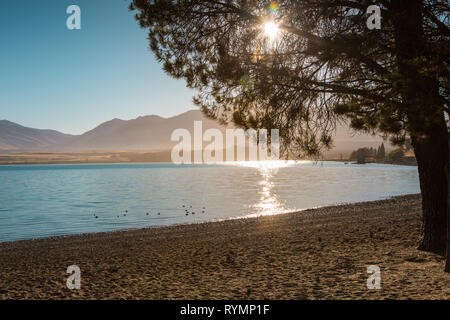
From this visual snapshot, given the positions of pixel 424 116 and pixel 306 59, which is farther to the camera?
pixel 306 59

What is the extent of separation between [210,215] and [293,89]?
19.6 meters

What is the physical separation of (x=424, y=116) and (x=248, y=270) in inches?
181

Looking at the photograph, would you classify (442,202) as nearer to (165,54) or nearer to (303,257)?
(303,257)

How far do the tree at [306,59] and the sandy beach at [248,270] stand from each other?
5.95ft

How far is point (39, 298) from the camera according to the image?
6.65m

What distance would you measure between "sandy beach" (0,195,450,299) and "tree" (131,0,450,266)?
5.95 ft

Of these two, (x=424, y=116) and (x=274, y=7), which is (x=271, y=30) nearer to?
(x=274, y=7)

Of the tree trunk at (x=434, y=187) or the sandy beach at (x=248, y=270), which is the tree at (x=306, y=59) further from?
the sandy beach at (x=248, y=270)

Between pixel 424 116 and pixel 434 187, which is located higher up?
pixel 424 116

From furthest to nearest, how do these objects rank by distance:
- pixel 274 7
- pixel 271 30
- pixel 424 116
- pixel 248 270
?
pixel 271 30 → pixel 274 7 → pixel 248 270 → pixel 424 116

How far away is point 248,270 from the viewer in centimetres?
791

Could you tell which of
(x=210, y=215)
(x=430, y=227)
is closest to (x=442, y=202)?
(x=430, y=227)

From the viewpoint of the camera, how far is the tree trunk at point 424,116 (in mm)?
6406

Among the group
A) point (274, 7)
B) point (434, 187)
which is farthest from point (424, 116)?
point (274, 7)
